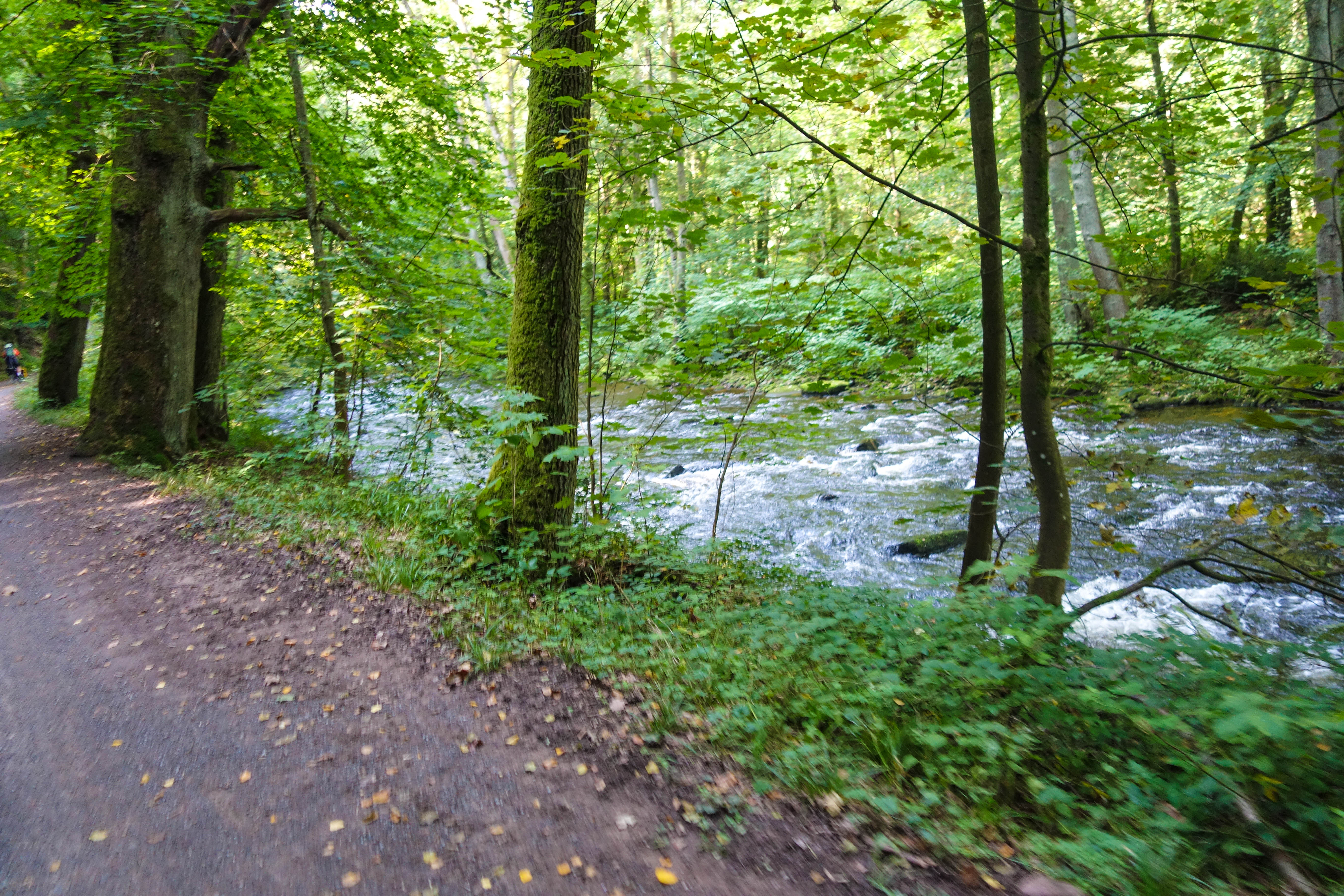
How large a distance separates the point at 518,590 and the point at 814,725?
281 centimetres

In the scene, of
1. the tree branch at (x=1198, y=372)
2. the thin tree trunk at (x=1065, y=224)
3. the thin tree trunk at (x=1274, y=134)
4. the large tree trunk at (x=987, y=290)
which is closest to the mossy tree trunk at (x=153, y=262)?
the large tree trunk at (x=987, y=290)

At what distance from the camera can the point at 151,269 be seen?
955cm

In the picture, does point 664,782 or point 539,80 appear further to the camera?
point 539,80

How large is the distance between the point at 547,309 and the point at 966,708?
4.48 m

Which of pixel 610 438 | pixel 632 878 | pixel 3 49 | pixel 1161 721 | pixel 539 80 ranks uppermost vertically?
pixel 3 49

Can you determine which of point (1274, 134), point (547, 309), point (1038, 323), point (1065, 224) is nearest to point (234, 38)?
point (547, 309)

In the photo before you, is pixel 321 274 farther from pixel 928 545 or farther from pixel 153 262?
pixel 928 545

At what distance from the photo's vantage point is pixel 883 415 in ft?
48.6

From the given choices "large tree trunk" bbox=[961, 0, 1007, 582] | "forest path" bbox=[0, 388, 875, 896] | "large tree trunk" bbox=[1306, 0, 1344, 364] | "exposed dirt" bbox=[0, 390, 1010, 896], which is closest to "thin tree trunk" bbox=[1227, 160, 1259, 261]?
"large tree trunk" bbox=[1306, 0, 1344, 364]

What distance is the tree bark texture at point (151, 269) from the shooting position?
372 inches

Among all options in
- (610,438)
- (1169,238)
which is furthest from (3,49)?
(1169,238)

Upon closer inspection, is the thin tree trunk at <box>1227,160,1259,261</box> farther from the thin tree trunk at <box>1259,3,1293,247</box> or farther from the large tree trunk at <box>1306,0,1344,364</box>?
the large tree trunk at <box>1306,0,1344,364</box>

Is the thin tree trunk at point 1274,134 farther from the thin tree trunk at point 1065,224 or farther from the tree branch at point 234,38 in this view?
the tree branch at point 234,38

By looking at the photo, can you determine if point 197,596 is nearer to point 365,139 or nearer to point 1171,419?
point 365,139
